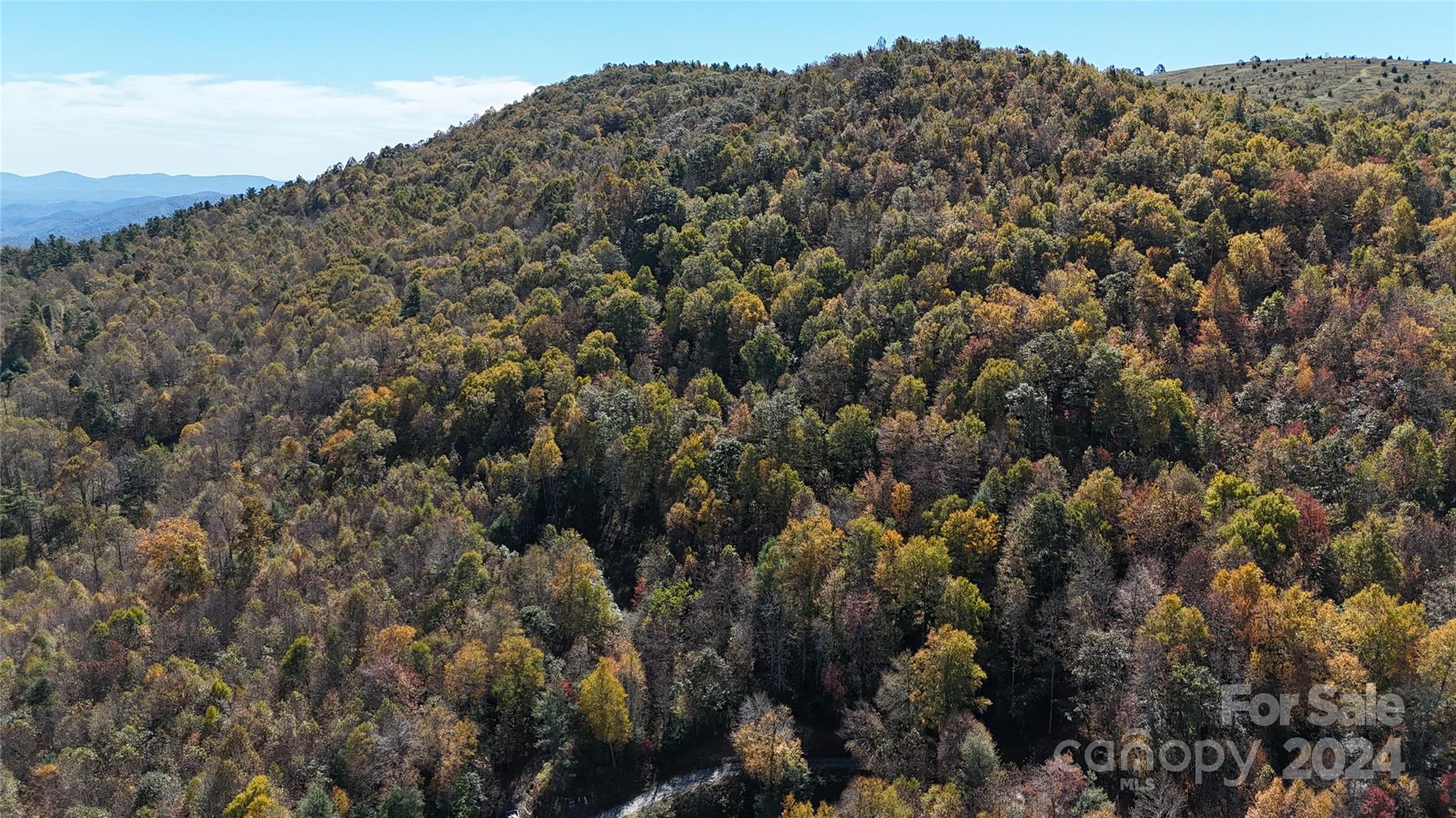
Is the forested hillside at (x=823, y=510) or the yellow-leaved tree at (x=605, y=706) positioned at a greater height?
the forested hillside at (x=823, y=510)

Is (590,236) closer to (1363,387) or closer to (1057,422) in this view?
(1057,422)

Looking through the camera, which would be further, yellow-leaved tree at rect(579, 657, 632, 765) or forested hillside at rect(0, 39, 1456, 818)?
yellow-leaved tree at rect(579, 657, 632, 765)

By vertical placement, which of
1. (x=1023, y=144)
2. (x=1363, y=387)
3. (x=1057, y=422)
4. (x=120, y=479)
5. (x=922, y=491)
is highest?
(x=1023, y=144)

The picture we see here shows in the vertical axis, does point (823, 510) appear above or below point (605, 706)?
above

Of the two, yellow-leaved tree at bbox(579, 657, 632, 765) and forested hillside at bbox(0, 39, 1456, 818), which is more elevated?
forested hillside at bbox(0, 39, 1456, 818)

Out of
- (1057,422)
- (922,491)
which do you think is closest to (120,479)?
(922,491)

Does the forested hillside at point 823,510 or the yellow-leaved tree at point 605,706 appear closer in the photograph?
the forested hillside at point 823,510

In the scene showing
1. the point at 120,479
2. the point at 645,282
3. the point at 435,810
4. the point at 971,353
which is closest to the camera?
the point at 435,810

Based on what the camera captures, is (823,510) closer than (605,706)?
No
